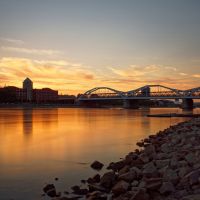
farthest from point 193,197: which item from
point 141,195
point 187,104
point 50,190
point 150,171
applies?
point 187,104

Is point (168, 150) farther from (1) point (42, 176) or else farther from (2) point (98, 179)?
(1) point (42, 176)

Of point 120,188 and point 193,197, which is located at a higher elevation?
point 193,197

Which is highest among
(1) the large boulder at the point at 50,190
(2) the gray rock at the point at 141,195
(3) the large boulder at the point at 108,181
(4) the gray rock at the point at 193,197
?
(4) the gray rock at the point at 193,197

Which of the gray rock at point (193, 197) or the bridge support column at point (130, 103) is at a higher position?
the bridge support column at point (130, 103)

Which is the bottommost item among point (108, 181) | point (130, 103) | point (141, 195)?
point (108, 181)

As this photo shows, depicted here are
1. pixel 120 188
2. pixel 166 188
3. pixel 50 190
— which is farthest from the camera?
pixel 50 190

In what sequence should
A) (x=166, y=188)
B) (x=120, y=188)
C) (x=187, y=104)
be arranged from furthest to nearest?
(x=187, y=104)
(x=120, y=188)
(x=166, y=188)

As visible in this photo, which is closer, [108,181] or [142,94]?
[108,181]

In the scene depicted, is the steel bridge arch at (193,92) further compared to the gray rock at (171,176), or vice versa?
the steel bridge arch at (193,92)

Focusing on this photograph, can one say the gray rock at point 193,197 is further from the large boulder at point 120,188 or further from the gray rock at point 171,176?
the large boulder at point 120,188

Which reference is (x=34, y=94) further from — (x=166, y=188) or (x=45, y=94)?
(x=166, y=188)

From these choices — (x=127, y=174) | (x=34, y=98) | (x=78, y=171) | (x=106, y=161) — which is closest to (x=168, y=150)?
(x=106, y=161)

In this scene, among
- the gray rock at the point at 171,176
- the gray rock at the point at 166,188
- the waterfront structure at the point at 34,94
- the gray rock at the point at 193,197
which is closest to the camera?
the gray rock at the point at 193,197

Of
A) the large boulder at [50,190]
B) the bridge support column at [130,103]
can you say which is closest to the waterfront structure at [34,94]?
the bridge support column at [130,103]
